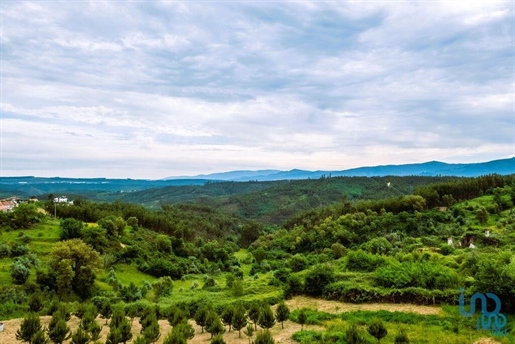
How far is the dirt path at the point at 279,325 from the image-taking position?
20.7 m

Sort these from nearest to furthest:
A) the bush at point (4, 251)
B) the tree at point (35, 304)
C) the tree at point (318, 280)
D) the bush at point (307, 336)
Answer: the bush at point (307, 336) → the tree at point (35, 304) → the tree at point (318, 280) → the bush at point (4, 251)

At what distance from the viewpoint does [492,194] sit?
7644 centimetres

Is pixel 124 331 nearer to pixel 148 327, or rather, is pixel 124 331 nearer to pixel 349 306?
pixel 148 327

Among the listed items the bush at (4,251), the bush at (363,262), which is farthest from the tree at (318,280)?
the bush at (4,251)

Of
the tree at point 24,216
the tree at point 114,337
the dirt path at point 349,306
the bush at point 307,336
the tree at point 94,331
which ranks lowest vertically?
the dirt path at point 349,306

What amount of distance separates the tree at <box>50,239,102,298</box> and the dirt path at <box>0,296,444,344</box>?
8467 millimetres

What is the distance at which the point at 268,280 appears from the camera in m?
38.1

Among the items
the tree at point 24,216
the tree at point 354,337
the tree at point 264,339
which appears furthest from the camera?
the tree at point 24,216

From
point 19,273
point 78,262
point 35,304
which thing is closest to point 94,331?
point 35,304

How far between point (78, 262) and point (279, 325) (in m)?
21.9

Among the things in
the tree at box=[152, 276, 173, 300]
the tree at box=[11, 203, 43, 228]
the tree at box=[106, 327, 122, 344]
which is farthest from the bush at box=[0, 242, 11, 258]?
the tree at box=[106, 327, 122, 344]

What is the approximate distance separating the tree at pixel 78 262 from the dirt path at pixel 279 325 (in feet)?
27.8

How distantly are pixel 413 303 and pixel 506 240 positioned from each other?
24167mm

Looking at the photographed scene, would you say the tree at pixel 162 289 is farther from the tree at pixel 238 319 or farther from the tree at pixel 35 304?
the tree at pixel 238 319
